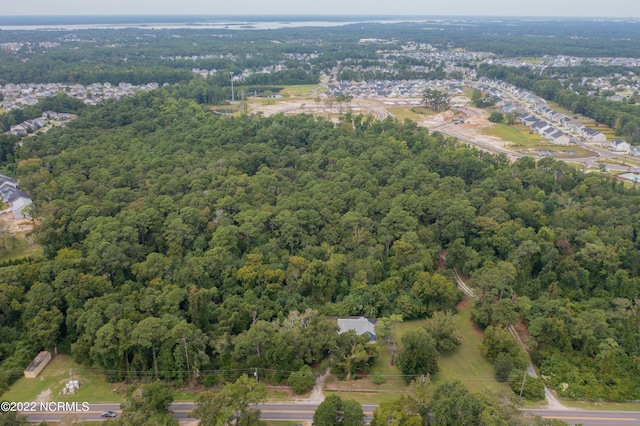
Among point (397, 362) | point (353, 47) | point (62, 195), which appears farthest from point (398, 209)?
point (353, 47)

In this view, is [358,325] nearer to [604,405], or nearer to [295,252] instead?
[295,252]

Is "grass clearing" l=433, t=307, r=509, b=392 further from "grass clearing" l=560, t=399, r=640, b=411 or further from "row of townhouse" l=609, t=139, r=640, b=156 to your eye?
"row of townhouse" l=609, t=139, r=640, b=156

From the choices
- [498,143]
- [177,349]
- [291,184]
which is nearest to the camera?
[177,349]

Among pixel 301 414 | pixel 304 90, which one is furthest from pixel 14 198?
pixel 304 90

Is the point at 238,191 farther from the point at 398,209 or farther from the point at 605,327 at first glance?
the point at 605,327

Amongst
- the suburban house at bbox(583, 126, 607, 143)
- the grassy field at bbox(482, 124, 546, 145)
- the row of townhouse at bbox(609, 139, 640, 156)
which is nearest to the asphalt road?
the grassy field at bbox(482, 124, 546, 145)

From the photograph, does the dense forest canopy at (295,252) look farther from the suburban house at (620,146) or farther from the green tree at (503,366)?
the suburban house at (620,146)

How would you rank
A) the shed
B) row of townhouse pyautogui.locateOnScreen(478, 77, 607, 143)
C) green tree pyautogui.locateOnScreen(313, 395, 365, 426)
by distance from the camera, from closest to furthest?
green tree pyautogui.locateOnScreen(313, 395, 365, 426), the shed, row of townhouse pyautogui.locateOnScreen(478, 77, 607, 143)
